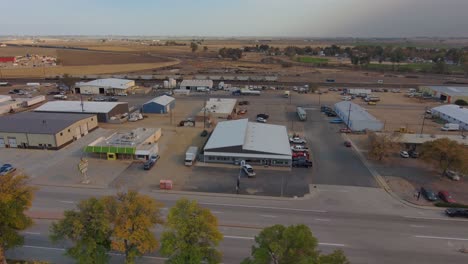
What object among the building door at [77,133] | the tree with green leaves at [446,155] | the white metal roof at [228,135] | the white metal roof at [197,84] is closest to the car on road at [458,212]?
the tree with green leaves at [446,155]

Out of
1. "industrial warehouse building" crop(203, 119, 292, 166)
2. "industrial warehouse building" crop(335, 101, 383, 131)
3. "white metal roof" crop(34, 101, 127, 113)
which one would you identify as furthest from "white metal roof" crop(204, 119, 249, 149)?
"white metal roof" crop(34, 101, 127, 113)

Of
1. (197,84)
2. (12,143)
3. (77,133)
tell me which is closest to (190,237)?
(77,133)

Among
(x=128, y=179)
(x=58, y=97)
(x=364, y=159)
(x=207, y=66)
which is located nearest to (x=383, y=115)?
(x=364, y=159)

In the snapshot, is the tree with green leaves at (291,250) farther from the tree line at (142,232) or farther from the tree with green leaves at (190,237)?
the tree with green leaves at (190,237)

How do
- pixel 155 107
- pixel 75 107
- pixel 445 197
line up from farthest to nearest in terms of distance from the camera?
pixel 155 107, pixel 75 107, pixel 445 197

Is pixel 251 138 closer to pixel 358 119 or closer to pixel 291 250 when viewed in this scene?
pixel 358 119
